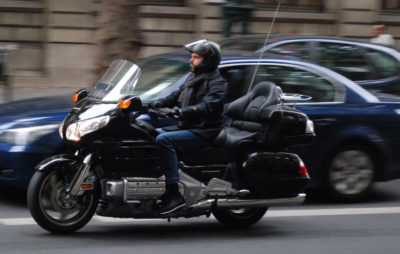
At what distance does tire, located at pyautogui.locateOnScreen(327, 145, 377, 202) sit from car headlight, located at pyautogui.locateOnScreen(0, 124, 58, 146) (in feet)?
9.30

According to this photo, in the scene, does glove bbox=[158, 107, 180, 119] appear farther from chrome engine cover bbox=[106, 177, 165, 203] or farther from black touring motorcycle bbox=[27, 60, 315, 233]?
chrome engine cover bbox=[106, 177, 165, 203]

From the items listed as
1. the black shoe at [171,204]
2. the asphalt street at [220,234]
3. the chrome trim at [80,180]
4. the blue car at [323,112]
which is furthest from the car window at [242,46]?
the chrome trim at [80,180]

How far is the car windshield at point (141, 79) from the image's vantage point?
19.5ft

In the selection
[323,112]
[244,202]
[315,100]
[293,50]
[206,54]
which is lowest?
[244,202]

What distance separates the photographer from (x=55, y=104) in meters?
7.63

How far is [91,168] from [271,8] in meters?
13.1

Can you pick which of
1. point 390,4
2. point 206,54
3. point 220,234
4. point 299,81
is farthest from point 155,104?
point 390,4

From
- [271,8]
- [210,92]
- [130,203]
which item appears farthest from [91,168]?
[271,8]

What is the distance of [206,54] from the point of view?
6020mm

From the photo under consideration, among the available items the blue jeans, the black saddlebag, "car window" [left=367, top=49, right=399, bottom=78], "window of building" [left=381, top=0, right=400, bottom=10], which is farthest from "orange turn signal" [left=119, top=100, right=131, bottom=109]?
"window of building" [left=381, top=0, right=400, bottom=10]

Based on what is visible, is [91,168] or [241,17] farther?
[241,17]

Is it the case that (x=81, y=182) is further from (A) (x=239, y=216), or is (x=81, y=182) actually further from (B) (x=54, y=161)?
(A) (x=239, y=216)

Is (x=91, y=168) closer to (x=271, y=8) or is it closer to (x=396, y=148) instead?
(x=396, y=148)

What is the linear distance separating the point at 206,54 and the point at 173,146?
2.55 ft
